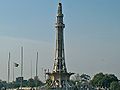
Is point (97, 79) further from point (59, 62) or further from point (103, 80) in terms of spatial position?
point (59, 62)

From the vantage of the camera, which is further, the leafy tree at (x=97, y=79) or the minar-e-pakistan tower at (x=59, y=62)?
the leafy tree at (x=97, y=79)

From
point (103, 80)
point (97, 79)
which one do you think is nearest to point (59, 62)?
point (103, 80)

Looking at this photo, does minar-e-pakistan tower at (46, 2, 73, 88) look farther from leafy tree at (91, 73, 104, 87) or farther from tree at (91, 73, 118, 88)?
leafy tree at (91, 73, 104, 87)

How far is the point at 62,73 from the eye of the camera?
98062mm

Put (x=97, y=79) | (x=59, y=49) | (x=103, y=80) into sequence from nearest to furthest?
(x=59, y=49), (x=103, y=80), (x=97, y=79)

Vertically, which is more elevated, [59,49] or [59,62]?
[59,49]

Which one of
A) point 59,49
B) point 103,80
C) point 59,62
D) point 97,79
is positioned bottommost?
point 103,80

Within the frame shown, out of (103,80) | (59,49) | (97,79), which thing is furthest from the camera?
(97,79)

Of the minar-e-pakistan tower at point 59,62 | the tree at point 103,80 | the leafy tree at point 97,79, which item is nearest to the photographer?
the minar-e-pakistan tower at point 59,62

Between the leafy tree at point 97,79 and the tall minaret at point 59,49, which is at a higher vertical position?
the tall minaret at point 59,49

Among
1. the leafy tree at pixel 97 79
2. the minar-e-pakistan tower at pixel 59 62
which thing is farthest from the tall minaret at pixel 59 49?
the leafy tree at pixel 97 79

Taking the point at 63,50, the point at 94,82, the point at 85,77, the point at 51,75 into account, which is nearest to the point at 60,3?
the point at 63,50

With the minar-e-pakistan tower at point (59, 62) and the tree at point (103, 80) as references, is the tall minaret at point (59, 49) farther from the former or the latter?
the tree at point (103, 80)

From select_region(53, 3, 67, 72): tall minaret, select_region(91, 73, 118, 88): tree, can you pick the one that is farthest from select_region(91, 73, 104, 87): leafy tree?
select_region(53, 3, 67, 72): tall minaret
